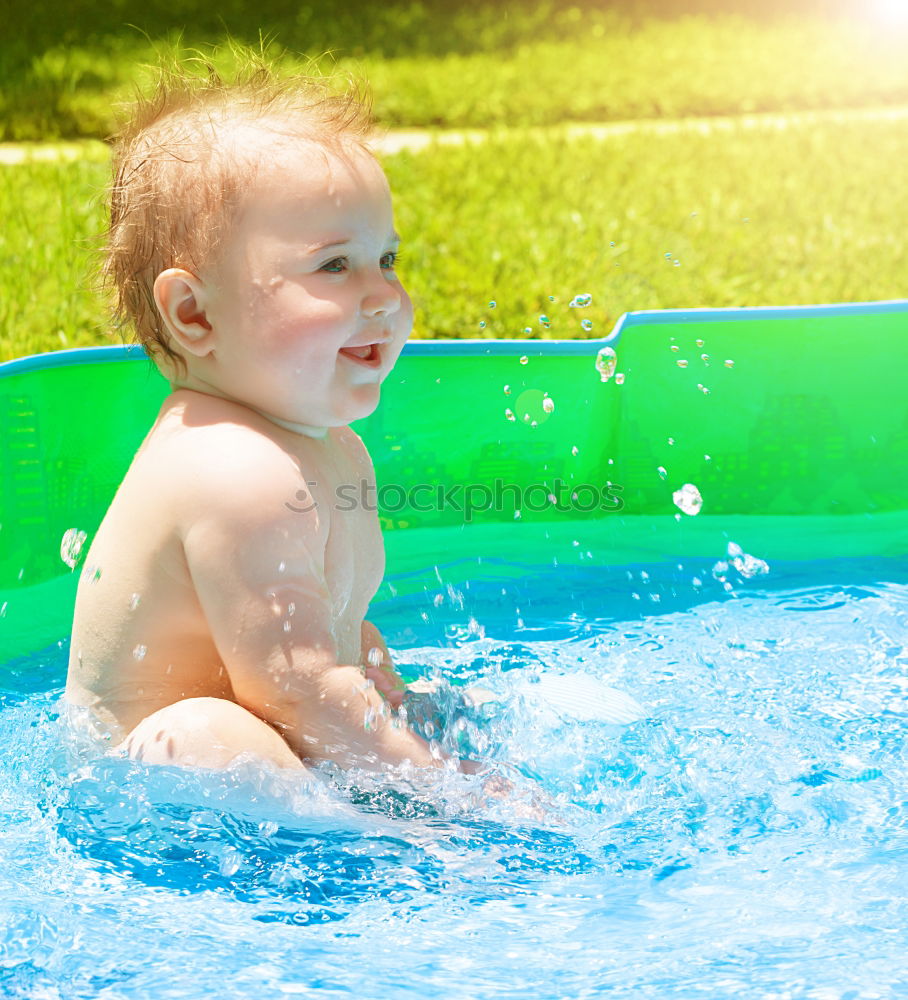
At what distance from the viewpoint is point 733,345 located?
3.35m

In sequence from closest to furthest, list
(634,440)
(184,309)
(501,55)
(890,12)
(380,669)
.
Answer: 1. (184,309)
2. (380,669)
3. (634,440)
4. (501,55)
5. (890,12)

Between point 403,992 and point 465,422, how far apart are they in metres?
1.84

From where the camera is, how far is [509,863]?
1909 millimetres

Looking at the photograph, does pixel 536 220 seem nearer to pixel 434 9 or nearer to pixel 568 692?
pixel 568 692

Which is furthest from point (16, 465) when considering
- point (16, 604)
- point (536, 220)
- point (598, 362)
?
point (536, 220)

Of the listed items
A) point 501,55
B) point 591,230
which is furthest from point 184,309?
point 501,55

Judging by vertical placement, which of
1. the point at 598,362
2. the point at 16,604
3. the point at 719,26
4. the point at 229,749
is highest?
the point at 719,26

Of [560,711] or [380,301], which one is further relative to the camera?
[560,711]

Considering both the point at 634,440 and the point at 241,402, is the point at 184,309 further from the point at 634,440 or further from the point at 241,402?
the point at 634,440

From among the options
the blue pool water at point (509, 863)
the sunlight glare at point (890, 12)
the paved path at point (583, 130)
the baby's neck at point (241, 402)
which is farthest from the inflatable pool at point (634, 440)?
the sunlight glare at point (890, 12)

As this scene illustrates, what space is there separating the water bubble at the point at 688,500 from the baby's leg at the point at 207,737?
5.64ft

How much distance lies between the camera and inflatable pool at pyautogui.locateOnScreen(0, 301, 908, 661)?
324cm

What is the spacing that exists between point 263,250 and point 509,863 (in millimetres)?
937

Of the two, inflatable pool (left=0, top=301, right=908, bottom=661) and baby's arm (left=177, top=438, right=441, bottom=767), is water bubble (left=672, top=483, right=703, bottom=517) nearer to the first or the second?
inflatable pool (left=0, top=301, right=908, bottom=661)
